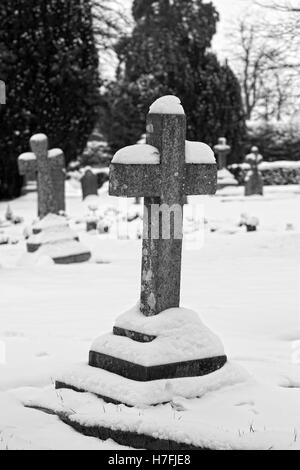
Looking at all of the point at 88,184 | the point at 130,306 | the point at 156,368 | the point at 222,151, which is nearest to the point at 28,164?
the point at 130,306

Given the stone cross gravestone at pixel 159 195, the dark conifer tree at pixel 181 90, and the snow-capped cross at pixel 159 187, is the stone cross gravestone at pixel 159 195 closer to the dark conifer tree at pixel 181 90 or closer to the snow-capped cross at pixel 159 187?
the snow-capped cross at pixel 159 187

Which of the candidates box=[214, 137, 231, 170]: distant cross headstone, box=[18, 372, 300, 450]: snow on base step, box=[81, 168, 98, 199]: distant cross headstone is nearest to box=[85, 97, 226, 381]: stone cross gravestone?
box=[18, 372, 300, 450]: snow on base step

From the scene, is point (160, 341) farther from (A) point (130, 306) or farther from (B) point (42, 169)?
(B) point (42, 169)

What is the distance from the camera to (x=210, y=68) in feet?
105

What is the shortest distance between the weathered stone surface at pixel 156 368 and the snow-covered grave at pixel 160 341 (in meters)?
0.06

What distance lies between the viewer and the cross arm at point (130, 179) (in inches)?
187

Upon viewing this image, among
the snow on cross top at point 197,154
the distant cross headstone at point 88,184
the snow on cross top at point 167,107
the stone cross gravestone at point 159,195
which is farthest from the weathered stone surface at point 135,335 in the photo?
the distant cross headstone at point 88,184

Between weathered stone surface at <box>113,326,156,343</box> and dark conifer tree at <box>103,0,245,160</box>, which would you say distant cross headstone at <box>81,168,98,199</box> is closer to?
dark conifer tree at <box>103,0,245,160</box>

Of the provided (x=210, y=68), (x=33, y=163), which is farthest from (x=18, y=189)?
(x=33, y=163)

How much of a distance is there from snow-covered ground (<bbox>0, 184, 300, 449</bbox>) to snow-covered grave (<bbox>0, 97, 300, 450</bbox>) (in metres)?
0.01

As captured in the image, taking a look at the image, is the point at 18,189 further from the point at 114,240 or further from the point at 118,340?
the point at 118,340

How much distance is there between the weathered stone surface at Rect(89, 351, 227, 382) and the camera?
450cm

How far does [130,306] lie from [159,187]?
3.14 meters
